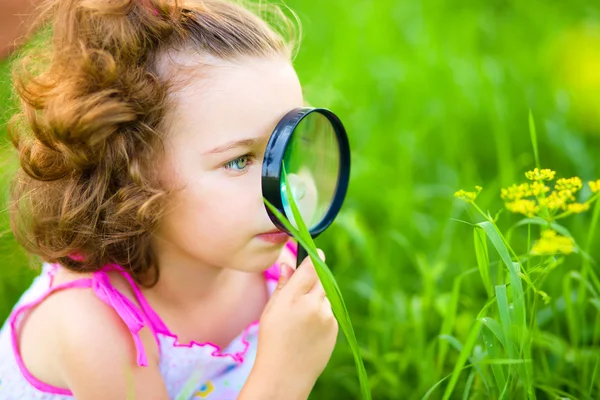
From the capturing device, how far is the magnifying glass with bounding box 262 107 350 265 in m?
1.32

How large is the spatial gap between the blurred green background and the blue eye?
0.57 metres

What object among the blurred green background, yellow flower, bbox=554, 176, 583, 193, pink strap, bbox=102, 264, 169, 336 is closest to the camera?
yellow flower, bbox=554, 176, 583, 193

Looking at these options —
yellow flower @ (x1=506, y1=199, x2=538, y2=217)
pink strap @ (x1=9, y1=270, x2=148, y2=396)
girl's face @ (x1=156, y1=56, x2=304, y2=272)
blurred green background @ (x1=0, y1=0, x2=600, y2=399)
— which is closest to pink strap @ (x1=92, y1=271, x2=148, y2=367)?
pink strap @ (x1=9, y1=270, x2=148, y2=396)

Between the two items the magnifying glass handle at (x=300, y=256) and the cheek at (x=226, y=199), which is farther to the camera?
the magnifying glass handle at (x=300, y=256)

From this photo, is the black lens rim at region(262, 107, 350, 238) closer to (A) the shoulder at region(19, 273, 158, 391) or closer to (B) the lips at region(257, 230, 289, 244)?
(B) the lips at region(257, 230, 289, 244)

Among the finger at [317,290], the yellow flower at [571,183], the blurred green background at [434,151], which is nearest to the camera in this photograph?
the yellow flower at [571,183]

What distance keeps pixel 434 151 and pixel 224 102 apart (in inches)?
62.5

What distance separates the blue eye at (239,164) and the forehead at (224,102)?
0.05 m

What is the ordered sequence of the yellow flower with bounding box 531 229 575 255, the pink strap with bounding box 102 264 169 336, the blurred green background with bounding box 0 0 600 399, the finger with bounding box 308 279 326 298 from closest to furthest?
the yellow flower with bounding box 531 229 575 255 → the finger with bounding box 308 279 326 298 → the pink strap with bounding box 102 264 169 336 → the blurred green background with bounding box 0 0 600 399

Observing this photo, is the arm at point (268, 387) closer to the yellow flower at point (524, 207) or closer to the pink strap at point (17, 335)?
the pink strap at point (17, 335)

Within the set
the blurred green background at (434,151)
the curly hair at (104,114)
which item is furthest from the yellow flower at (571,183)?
the curly hair at (104,114)

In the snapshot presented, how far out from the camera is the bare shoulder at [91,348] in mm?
1438

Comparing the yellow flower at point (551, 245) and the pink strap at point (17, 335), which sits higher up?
the yellow flower at point (551, 245)

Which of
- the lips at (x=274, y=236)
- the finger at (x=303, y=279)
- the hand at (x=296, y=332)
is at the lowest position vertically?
the hand at (x=296, y=332)
